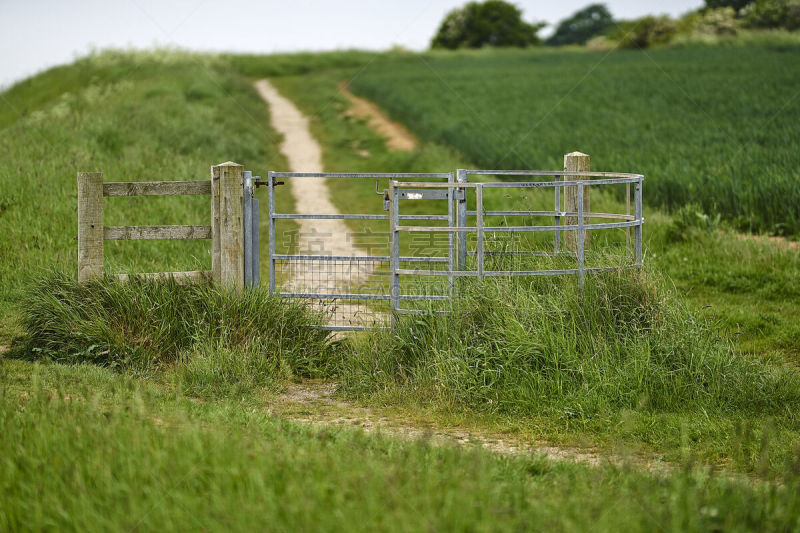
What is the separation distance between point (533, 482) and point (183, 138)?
20774mm

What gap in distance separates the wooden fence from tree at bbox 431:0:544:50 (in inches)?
2616

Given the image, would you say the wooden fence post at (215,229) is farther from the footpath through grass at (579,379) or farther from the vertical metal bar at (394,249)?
the vertical metal bar at (394,249)

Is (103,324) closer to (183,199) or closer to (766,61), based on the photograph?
(183,199)

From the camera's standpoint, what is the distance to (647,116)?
29625 millimetres

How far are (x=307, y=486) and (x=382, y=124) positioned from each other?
29005 mm

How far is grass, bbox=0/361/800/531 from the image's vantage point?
14.0 ft

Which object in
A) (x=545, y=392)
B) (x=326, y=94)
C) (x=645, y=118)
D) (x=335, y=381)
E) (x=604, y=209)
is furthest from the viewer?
(x=326, y=94)

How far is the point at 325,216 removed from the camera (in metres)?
9.72

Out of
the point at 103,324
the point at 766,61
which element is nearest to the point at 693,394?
the point at 103,324

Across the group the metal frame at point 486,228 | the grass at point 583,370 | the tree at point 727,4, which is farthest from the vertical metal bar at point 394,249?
the tree at point 727,4

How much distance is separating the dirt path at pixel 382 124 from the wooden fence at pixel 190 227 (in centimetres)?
1656

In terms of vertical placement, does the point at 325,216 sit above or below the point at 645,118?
below

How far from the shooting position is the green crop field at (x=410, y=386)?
4566 mm

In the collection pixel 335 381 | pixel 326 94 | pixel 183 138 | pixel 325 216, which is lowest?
pixel 335 381
